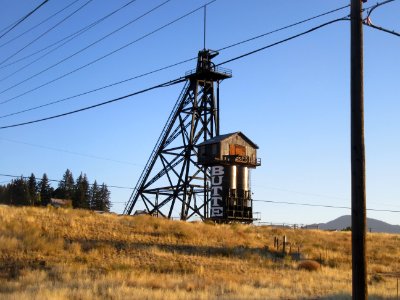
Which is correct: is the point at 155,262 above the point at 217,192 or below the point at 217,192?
below

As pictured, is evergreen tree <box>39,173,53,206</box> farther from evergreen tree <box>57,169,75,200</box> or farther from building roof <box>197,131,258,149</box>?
building roof <box>197,131,258,149</box>

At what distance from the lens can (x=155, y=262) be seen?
94.5 feet

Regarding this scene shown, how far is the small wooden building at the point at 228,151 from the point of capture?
55847 mm

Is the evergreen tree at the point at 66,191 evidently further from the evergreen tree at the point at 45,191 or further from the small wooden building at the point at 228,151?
the small wooden building at the point at 228,151

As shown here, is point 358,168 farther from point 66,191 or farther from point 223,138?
point 66,191

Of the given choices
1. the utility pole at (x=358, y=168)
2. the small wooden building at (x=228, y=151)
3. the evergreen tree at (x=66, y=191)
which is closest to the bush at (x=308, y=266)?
the utility pole at (x=358, y=168)

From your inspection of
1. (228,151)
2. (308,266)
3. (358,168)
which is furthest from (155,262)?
(228,151)

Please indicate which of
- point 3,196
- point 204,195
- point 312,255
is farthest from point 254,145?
point 3,196

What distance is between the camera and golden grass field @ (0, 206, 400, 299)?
20453mm

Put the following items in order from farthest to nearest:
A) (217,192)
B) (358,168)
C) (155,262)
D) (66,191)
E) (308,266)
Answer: (66,191), (217,192), (308,266), (155,262), (358,168)

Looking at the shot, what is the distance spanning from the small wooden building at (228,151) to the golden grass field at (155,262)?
1265 centimetres

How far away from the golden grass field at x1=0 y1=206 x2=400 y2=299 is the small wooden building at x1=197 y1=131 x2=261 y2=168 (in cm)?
1265

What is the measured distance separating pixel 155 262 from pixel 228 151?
94.8ft

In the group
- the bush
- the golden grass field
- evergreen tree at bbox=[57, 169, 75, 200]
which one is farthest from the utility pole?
evergreen tree at bbox=[57, 169, 75, 200]
